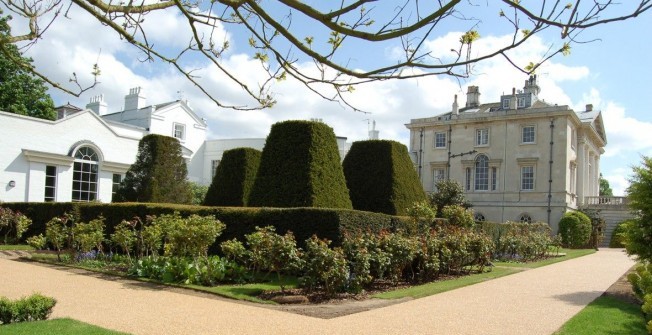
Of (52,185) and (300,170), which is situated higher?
(300,170)

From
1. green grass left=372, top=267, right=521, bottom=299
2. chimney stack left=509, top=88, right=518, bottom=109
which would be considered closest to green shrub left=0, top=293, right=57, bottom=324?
green grass left=372, top=267, right=521, bottom=299

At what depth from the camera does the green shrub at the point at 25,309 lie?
21.9 ft

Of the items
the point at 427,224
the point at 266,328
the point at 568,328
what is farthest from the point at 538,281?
the point at 266,328

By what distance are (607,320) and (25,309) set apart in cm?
811

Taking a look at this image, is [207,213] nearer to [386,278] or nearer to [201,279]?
[201,279]

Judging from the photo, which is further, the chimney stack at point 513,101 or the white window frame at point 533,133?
the chimney stack at point 513,101

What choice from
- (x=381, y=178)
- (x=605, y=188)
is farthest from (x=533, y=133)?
(x=605, y=188)

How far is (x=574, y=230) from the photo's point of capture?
35844mm

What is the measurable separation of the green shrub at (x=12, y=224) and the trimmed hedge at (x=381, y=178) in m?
11.4

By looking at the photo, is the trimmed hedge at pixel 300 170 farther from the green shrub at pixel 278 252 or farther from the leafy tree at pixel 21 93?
the leafy tree at pixel 21 93

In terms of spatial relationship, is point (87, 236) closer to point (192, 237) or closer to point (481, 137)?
point (192, 237)

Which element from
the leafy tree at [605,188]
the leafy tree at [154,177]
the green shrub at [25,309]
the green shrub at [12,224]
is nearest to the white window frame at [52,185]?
the green shrub at [12,224]

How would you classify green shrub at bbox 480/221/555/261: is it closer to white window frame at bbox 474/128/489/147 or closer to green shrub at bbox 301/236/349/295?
green shrub at bbox 301/236/349/295

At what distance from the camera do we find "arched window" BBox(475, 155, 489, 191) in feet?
140
